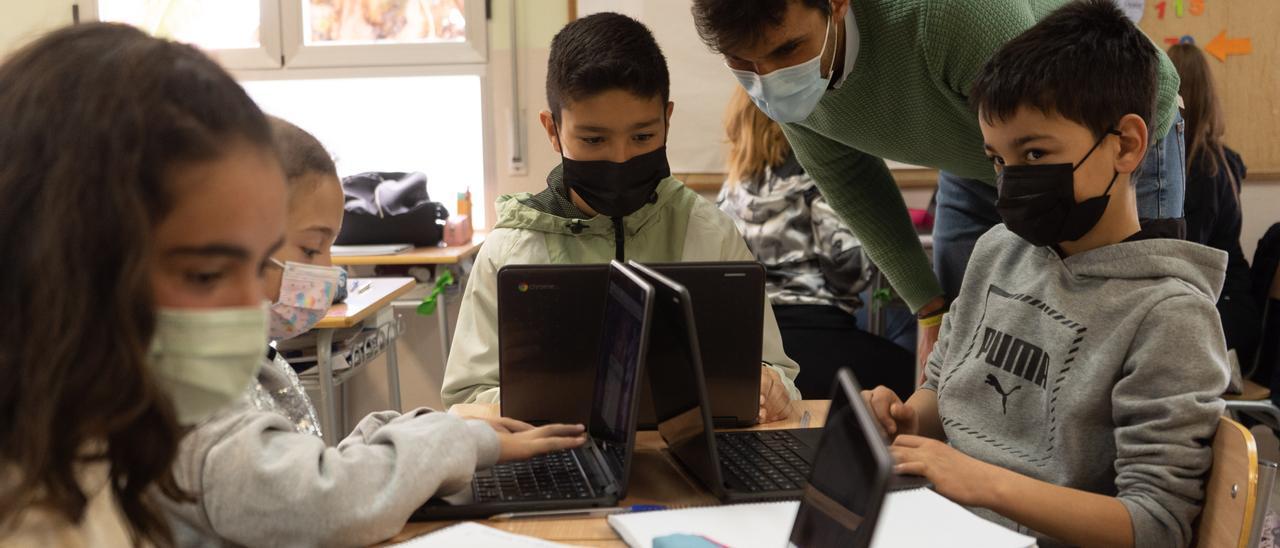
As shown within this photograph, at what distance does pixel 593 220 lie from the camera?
1.83 metres

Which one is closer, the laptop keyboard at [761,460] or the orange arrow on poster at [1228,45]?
the laptop keyboard at [761,460]

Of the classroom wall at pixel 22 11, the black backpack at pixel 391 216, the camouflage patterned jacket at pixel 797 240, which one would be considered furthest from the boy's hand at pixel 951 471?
the classroom wall at pixel 22 11

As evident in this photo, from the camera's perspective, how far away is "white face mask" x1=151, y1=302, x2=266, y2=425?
754 millimetres

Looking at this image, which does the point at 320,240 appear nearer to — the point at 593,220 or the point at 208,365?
the point at 593,220

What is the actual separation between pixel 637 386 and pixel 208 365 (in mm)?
502

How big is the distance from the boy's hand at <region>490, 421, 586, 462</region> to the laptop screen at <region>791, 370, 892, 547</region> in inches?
15.1

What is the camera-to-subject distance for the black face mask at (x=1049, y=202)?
1.34m

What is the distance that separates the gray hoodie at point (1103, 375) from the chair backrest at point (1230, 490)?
0.5 inches

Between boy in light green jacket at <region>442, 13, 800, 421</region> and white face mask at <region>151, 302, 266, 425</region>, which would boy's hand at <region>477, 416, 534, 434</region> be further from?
white face mask at <region>151, 302, 266, 425</region>

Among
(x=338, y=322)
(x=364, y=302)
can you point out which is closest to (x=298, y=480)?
(x=338, y=322)

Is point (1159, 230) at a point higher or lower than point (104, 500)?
higher

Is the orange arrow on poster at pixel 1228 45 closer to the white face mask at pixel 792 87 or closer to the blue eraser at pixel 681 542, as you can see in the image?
the white face mask at pixel 792 87

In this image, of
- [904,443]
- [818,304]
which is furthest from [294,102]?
[904,443]

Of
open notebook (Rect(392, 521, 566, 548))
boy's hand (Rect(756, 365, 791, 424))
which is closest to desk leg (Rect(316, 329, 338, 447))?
boy's hand (Rect(756, 365, 791, 424))
